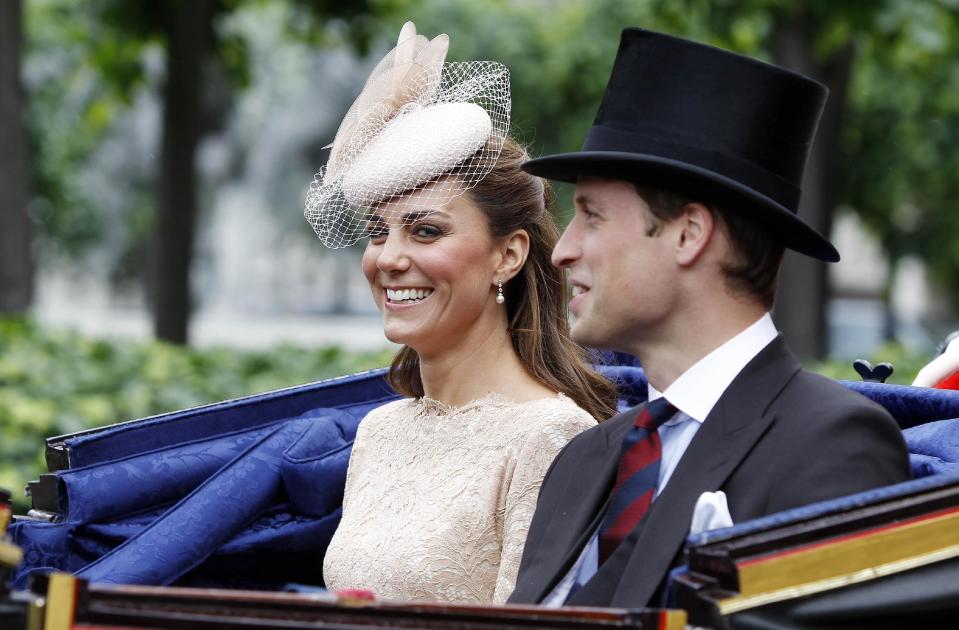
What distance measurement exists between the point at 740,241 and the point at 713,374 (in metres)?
0.21

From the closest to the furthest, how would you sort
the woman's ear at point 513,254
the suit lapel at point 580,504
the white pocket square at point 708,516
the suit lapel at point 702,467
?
the white pocket square at point 708,516 → the suit lapel at point 702,467 → the suit lapel at point 580,504 → the woman's ear at point 513,254

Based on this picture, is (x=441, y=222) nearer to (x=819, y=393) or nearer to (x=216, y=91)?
(x=819, y=393)

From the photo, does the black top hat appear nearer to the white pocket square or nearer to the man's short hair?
the man's short hair

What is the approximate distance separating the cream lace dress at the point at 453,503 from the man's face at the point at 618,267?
24.8 inches

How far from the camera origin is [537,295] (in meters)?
3.05

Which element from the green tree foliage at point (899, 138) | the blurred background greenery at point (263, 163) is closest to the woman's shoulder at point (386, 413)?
the blurred background greenery at point (263, 163)

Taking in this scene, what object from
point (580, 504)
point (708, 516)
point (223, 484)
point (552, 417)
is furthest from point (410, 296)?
point (708, 516)

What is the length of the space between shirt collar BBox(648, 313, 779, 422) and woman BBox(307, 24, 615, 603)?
69 centimetres

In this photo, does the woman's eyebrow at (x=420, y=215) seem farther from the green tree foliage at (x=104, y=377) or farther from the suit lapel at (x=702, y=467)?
the green tree foliage at (x=104, y=377)

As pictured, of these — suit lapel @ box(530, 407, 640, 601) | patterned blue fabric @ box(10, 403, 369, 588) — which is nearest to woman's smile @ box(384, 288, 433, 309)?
patterned blue fabric @ box(10, 403, 369, 588)

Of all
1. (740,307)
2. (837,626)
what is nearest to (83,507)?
(740,307)

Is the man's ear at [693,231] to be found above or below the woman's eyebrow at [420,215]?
below

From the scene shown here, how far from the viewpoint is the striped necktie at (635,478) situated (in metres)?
2.07

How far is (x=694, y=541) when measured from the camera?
1.68 m
